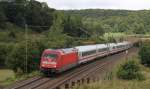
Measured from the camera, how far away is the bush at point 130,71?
41500 millimetres

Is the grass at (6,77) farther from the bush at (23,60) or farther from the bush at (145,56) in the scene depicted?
the bush at (145,56)

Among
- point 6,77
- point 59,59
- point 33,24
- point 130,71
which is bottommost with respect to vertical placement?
point 6,77

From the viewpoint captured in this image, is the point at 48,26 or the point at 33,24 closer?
the point at 33,24

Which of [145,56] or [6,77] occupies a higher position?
[145,56]

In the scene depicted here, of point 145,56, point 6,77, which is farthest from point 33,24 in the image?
point 6,77

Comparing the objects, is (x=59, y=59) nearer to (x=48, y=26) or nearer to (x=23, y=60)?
(x=23, y=60)

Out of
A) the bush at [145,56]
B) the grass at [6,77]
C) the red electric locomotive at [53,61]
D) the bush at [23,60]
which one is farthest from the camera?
the bush at [145,56]

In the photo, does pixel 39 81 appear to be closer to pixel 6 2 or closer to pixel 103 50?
pixel 103 50

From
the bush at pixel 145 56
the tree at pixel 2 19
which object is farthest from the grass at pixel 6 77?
the tree at pixel 2 19

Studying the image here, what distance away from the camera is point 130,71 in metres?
42.1

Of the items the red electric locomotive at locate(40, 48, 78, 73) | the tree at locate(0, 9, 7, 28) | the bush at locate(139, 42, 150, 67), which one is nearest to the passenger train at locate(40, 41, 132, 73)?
the red electric locomotive at locate(40, 48, 78, 73)

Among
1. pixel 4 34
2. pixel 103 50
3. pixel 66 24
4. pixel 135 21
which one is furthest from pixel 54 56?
pixel 135 21

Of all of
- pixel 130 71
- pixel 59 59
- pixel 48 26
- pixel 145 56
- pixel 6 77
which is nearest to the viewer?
pixel 130 71

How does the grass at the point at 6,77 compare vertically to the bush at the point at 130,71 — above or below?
below
